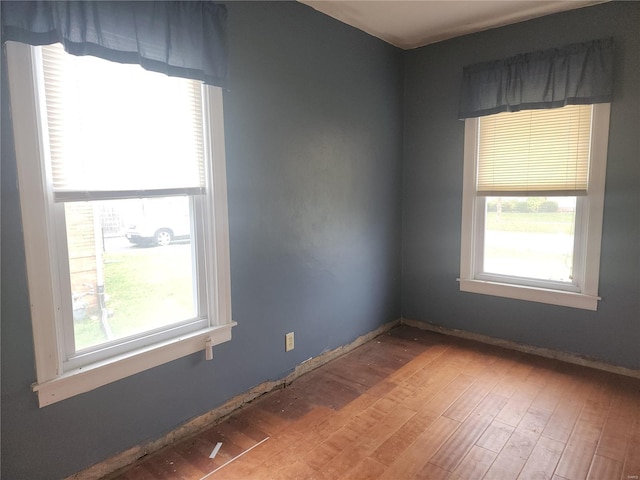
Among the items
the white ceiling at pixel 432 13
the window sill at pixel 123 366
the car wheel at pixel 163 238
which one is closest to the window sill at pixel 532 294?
the white ceiling at pixel 432 13

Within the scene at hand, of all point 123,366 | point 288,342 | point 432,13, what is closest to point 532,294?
point 288,342

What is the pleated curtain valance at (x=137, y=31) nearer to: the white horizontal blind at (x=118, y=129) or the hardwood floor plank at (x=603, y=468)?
the white horizontal blind at (x=118, y=129)

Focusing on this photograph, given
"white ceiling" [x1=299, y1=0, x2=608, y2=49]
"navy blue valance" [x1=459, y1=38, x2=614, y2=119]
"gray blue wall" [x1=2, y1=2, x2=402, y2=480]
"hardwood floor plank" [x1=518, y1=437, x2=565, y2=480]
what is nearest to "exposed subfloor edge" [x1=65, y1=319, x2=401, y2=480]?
"gray blue wall" [x1=2, y1=2, x2=402, y2=480]

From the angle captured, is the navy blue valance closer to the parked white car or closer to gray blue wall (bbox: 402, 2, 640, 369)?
gray blue wall (bbox: 402, 2, 640, 369)

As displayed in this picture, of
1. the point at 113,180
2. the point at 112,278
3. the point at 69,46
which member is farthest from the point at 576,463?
the point at 69,46

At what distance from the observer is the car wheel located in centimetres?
209

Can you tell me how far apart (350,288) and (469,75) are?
1.96 metres

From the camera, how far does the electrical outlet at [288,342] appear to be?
2.74m

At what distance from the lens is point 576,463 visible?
195 cm

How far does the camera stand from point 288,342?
108 inches

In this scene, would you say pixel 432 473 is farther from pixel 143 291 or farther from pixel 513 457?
pixel 143 291

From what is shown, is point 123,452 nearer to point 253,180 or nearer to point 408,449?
point 408,449

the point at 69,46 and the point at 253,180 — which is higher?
the point at 69,46

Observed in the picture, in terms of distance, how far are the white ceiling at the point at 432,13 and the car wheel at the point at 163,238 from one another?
1.73 m
